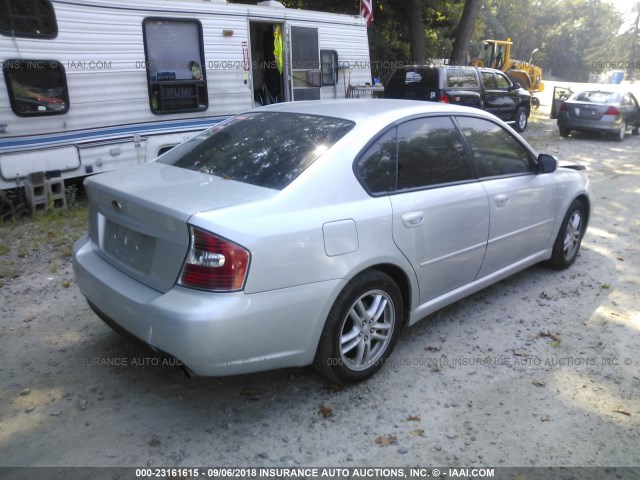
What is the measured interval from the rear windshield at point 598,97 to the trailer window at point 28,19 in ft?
43.7

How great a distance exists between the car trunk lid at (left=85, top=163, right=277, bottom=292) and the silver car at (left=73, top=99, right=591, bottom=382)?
0.04 ft

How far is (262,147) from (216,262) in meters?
1.05

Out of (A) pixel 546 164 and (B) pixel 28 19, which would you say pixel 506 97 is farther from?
(B) pixel 28 19

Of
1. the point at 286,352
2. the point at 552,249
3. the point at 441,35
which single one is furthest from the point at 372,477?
the point at 441,35

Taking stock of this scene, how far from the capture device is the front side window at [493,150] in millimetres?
3891

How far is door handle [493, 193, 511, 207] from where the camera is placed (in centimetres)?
389

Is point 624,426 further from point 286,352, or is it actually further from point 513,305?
point 286,352

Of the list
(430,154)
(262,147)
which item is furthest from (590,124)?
(262,147)

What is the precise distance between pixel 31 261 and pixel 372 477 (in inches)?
164

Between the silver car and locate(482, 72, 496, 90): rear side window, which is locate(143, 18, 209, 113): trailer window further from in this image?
locate(482, 72, 496, 90): rear side window

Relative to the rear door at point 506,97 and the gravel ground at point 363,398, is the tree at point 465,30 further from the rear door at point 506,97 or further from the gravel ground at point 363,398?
the gravel ground at point 363,398

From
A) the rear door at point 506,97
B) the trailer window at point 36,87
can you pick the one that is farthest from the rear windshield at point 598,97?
the trailer window at point 36,87

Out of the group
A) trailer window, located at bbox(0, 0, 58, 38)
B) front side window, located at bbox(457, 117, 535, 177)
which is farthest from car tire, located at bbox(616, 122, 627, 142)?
trailer window, located at bbox(0, 0, 58, 38)

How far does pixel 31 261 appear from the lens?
5.10m
